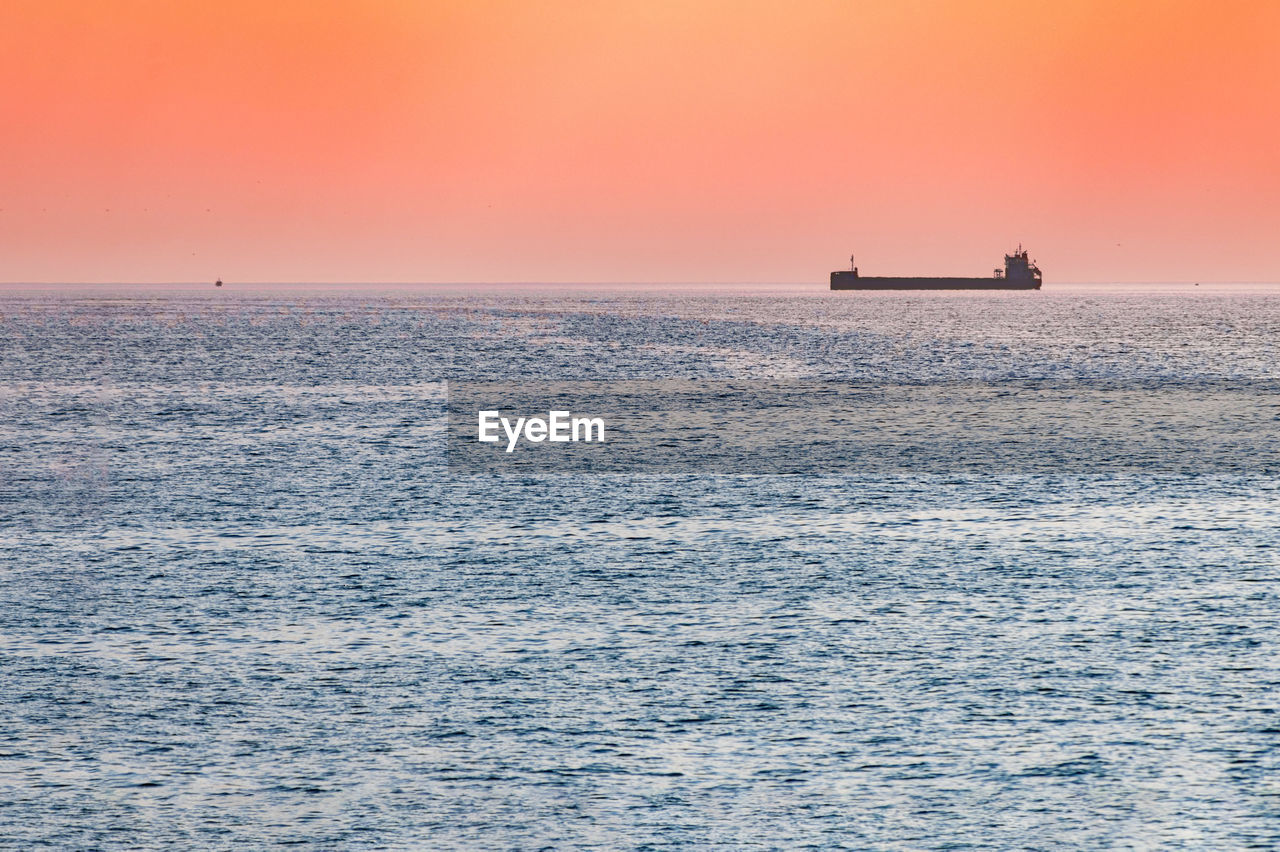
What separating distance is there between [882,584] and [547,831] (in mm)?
9535

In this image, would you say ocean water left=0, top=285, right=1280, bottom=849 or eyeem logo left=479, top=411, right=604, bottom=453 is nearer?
ocean water left=0, top=285, right=1280, bottom=849

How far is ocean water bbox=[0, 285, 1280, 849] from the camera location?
1038 centimetres

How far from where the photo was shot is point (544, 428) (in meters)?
42.8

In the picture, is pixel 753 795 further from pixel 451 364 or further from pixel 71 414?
pixel 451 364

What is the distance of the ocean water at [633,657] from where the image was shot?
10383 millimetres

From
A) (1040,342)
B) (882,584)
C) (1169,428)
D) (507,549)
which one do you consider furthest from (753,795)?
(1040,342)

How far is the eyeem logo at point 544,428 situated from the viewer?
3962 cm

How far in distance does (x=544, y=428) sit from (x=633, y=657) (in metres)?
28.1

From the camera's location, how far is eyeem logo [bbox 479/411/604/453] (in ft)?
130

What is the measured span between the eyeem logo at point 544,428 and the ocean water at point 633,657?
748cm

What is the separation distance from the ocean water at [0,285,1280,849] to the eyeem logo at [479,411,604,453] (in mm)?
7478

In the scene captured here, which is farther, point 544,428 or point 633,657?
point 544,428

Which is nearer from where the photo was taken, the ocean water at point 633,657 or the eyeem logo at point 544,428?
the ocean water at point 633,657

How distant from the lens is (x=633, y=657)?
14.8 meters
